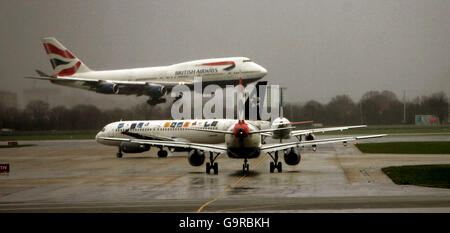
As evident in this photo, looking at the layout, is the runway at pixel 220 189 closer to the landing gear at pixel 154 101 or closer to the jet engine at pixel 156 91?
the jet engine at pixel 156 91

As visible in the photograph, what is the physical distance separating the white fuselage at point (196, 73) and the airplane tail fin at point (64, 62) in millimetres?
1202

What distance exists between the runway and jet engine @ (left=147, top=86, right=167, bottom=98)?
3472 cm

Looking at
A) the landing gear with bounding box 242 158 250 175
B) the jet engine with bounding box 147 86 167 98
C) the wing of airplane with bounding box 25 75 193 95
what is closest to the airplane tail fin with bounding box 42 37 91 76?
the wing of airplane with bounding box 25 75 193 95

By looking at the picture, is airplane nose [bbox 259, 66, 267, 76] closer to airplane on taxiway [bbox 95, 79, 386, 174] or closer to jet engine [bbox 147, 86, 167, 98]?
jet engine [bbox 147, 86, 167, 98]

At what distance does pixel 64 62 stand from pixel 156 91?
2066cm

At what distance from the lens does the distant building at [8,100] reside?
69.6 m

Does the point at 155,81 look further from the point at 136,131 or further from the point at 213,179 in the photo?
the point at 213,179

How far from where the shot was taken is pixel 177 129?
5481 centimetres

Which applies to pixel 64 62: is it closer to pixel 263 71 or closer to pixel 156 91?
pixel 156 91

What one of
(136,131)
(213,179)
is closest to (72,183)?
(213,179)

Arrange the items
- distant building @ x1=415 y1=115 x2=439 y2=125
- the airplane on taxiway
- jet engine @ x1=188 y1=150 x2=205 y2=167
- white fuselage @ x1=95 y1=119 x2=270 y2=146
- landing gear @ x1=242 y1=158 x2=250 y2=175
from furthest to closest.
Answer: distant building @ x1=415 y1=115 x2=439 y2=125 < white fuselage @ x1=95 y1=119 x2=270 y2=146 < landing gear @ x1=242 y1=158 x2=250 y2=175 < jet engine @ x1=188 y1=150 x2=205 y2=167 < the airplane on taxiway

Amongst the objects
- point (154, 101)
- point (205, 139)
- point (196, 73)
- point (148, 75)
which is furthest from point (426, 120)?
point (205, 139)

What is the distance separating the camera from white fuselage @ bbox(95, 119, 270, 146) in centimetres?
5347
